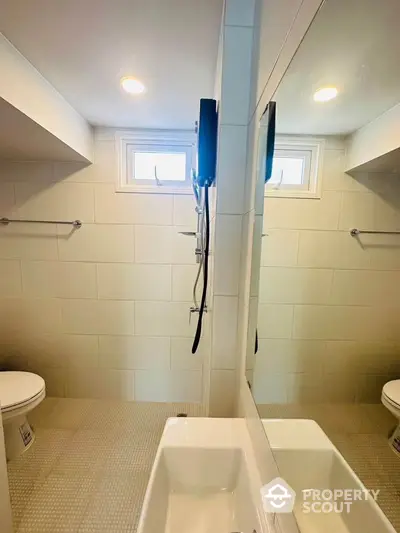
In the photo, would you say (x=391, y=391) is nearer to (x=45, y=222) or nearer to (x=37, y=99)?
(x=37, y=99)

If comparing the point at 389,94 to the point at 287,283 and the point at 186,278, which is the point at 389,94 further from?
the point at 186,278

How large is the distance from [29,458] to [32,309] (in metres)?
1.00

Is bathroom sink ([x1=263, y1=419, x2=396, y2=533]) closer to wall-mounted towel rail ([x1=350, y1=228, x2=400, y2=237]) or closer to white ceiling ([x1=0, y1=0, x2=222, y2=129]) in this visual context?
wall-mounted towel rail ([x1=350, y1=228, x2=400, y2=237])

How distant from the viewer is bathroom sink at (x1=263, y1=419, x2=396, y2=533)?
1.49 ft

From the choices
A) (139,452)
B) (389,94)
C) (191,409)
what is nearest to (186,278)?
(191,409)

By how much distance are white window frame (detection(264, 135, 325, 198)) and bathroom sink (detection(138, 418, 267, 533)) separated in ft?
2.55

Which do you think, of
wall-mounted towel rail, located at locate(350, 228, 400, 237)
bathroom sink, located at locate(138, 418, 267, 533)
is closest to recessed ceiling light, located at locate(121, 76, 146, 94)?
wall-mounted towel rail, located at locate(350, 228, 400, 237)

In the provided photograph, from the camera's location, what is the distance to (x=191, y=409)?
2.26 meters

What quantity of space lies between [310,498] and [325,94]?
83cm

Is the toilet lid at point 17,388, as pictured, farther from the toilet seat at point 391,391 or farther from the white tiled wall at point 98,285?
the toilet seat at point 391,391

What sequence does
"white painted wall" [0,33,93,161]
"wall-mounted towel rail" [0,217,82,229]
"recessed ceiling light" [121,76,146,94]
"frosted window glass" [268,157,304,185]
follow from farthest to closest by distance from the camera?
"wall-mounted towel rail" [0,217,82,229]
"recessed ceiling light" [121,76,146,94]
"white painted wall" [0,33,93,161]
"frosted window glass" [268,157,304,185]

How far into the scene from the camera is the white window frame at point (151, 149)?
214cm

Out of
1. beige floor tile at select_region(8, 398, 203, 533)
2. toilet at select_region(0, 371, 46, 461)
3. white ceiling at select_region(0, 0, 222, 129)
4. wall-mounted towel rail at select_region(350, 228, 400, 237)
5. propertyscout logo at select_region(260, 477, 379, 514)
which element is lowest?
beige floor tile at select_region(8, 398, 203, 533)

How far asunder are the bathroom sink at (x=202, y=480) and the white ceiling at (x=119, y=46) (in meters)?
1.48
